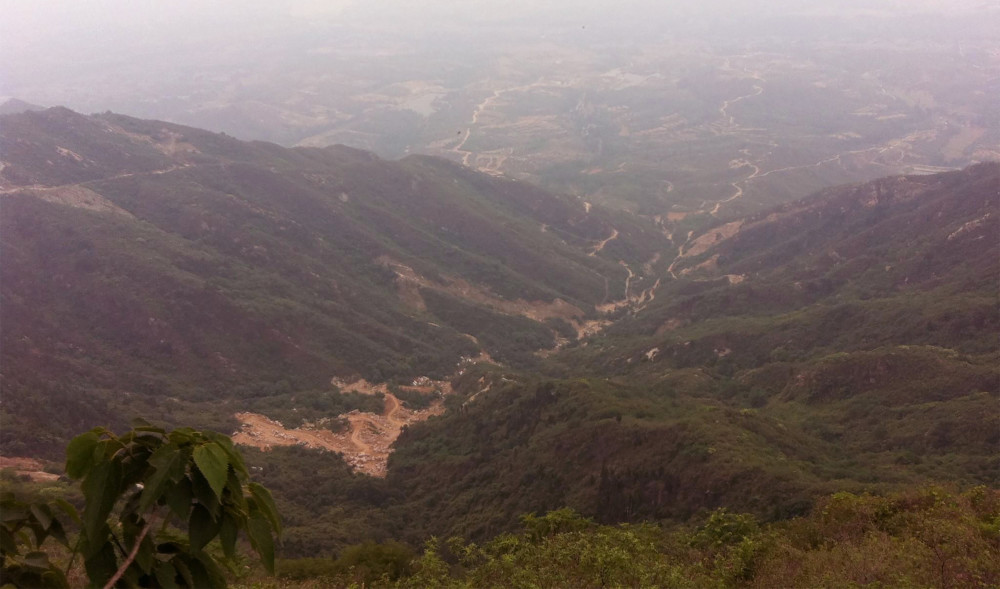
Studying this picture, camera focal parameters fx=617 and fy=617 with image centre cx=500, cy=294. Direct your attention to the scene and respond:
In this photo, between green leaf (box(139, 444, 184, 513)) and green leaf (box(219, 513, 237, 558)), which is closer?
green leaf (box(139, 444, 184, 513))

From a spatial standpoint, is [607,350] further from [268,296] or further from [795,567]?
[795,567]

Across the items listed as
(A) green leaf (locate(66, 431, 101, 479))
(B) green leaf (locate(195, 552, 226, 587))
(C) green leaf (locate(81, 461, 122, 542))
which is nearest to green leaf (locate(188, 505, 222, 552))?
(B) green leaf (locate(195, 552, 226, 587))

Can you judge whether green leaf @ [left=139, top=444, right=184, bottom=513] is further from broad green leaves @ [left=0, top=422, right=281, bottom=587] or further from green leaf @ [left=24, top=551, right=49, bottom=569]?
green leaf @ [left=24, top=551, right=49, bottom=569]

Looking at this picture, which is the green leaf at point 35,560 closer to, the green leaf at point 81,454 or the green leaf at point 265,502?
the green leaf at point 81,454

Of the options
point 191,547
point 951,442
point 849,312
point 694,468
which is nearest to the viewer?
point 191,547

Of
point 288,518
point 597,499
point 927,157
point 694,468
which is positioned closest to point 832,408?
point 694,468

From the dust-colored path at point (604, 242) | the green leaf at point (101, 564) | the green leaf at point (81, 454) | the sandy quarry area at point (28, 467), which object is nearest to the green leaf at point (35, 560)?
the green leaf at point (101, 564)

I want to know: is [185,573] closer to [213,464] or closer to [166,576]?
[166,576]

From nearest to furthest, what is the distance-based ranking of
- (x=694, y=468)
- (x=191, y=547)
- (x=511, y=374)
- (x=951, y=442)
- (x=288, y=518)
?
(x=191, y=547) → (x=694, y=468) → (x=951, y=442) → (x=288, y=518) → (x=511, y=374)
